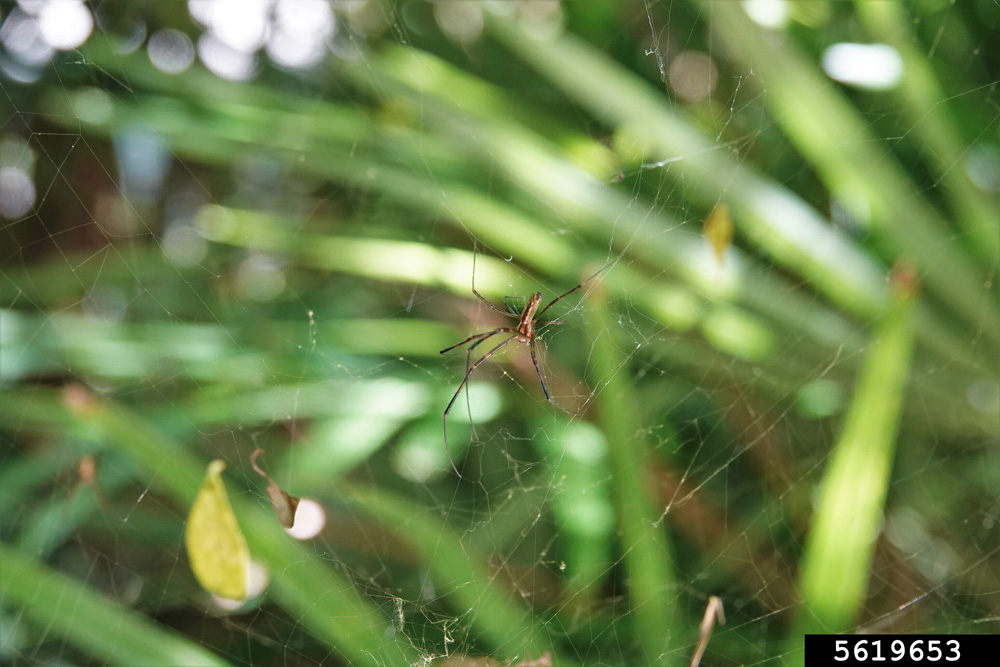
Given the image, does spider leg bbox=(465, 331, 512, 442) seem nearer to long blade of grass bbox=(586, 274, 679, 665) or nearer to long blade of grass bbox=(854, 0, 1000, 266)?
long blade of grass bbox=(586, 274, 679, 665)

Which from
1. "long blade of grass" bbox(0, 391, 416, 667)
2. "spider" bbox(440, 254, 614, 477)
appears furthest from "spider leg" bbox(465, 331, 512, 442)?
"long blade of grass" bbox(0, 391, 416, 667)

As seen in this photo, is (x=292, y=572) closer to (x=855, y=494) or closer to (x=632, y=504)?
(x=632, y=504)

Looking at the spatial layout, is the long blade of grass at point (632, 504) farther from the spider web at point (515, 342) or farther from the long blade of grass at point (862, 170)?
the long blade of grass at point (862, 170)

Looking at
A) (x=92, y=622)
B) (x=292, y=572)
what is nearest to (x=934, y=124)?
(x=292, y=572)

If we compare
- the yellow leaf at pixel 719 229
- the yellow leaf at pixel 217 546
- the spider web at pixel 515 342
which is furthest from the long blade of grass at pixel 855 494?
the yellow leaf at pixel 217 546

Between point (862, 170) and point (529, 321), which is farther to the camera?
point (862, 170)
